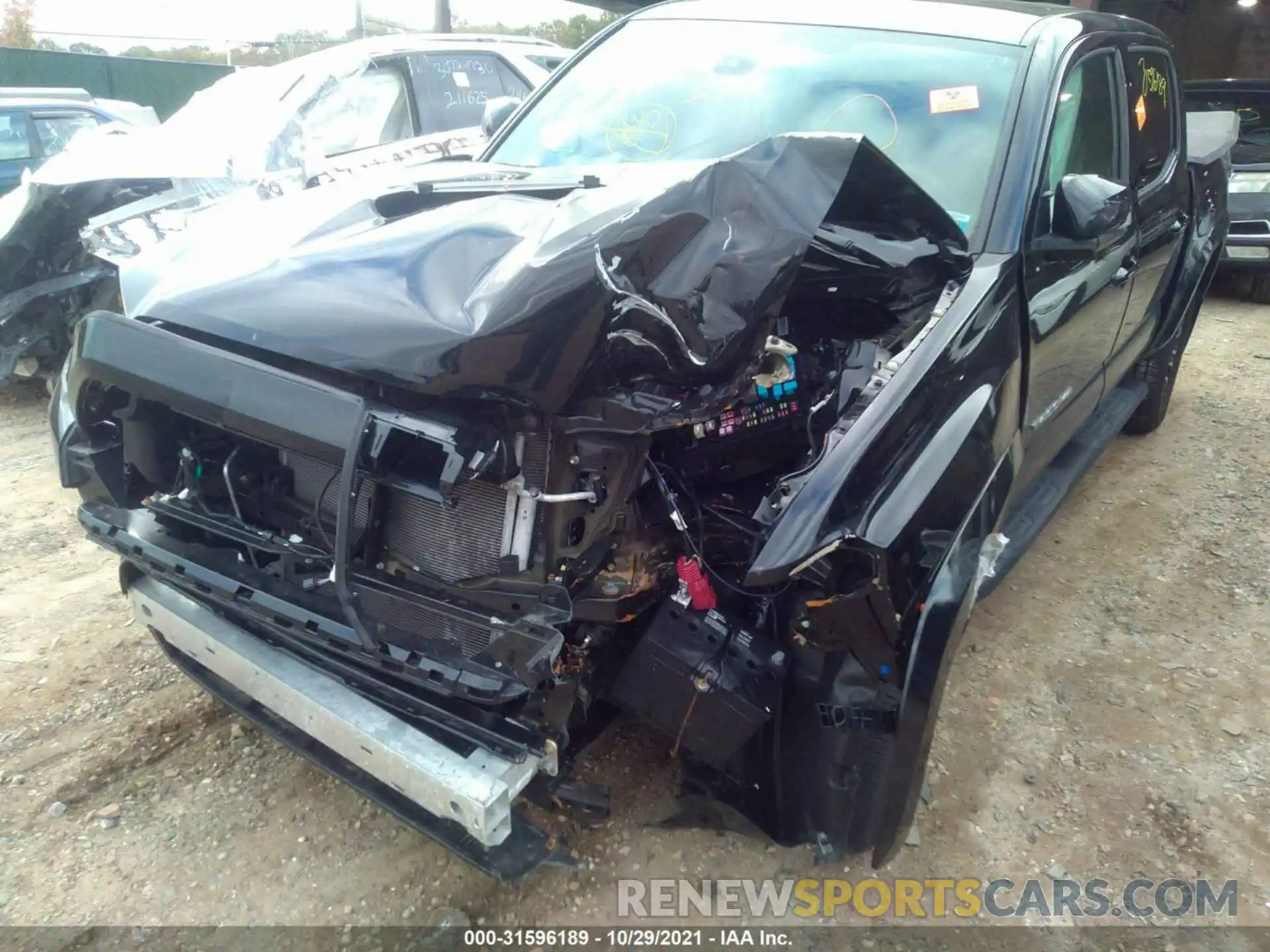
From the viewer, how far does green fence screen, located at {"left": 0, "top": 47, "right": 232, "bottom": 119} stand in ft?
50.2

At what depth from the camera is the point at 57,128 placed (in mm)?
7297

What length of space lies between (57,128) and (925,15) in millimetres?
7327

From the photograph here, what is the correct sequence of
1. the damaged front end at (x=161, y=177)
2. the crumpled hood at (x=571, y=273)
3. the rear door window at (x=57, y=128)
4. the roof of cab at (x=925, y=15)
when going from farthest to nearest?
the rear door window at (x=57, y=128) → the damaged front end at (x=161, y=177) → the roof of cab at (x=925, y=15) → the crumpled hood at (x=571, y=273)

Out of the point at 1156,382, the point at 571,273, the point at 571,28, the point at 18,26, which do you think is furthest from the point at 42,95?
the point at 18,26

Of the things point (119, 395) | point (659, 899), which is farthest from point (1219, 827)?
point (119, 395)

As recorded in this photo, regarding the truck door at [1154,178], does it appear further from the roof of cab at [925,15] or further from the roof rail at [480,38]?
the roof rail at [480,38]

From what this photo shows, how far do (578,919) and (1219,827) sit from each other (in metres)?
1.77

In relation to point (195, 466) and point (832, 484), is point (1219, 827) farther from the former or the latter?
point (195, 466)

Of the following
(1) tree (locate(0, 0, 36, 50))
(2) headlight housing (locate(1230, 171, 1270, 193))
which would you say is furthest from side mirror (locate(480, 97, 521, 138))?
(1) tree (locate(0, 0, 36, 50))

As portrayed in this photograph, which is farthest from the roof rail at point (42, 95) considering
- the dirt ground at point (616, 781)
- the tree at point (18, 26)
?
the tree at point (18, 26)

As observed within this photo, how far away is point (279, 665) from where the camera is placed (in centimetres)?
201

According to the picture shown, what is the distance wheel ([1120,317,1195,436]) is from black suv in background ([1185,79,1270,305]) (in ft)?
11.8

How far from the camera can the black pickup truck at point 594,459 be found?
68.7 inches

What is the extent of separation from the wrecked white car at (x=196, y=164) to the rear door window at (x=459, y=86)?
18 mm
